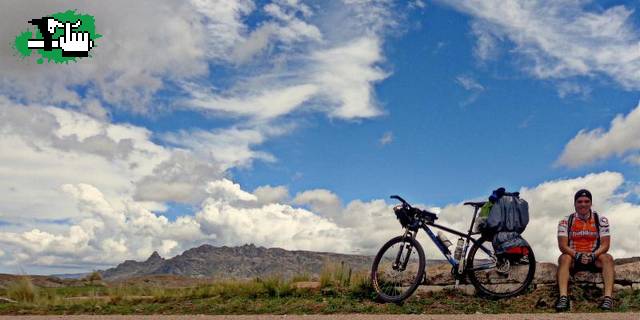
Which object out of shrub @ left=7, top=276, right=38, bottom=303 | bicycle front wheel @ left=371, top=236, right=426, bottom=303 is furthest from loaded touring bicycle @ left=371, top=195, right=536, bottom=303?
shrub @ left=7, top=276, right=38, bottom=303

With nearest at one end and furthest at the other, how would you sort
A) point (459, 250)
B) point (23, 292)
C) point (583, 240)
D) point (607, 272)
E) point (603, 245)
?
point (607, 272)
point (603, 245)
point (583, 240)
point (459, 250)
point (23, 292)

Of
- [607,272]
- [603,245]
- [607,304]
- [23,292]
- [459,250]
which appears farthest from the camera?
[23,292]

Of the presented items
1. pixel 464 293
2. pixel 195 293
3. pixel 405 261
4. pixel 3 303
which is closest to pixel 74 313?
pixel 195 293

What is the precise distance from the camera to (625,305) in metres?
10.9

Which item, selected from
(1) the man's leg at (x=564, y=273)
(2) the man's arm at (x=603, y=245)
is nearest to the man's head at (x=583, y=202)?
(2) the man's arm at (x=603, y=245)

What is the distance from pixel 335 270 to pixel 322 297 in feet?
4.58

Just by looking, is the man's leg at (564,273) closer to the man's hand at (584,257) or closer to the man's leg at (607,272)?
the man's hand at (584,257)

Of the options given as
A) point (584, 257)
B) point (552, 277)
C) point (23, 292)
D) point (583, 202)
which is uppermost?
point (583, 202)

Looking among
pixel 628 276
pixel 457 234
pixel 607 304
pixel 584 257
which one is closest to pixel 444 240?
pixel 457 234

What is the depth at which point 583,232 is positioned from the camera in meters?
11.4

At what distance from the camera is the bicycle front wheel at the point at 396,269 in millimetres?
11852

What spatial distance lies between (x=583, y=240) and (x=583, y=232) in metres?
0.14

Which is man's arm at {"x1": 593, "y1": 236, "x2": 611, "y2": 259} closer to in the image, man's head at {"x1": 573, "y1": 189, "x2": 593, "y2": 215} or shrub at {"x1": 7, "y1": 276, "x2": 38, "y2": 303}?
man's head at {"x1": 573, "y1": 189, "x2": 593, "y2": 215}

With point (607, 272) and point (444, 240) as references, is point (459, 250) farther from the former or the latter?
point (607, 272)
